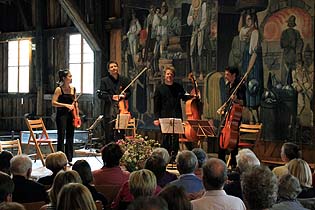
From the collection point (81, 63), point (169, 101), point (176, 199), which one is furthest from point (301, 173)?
point (81, 63)

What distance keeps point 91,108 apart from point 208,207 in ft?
36.7

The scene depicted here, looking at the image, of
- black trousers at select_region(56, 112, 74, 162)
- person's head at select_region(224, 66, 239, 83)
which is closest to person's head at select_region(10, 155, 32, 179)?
black trousers at select_region(56, 112, 74, 162)

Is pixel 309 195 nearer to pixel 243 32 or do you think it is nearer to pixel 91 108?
pixel 243 32

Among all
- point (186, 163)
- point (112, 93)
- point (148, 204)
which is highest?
point (112, 93)

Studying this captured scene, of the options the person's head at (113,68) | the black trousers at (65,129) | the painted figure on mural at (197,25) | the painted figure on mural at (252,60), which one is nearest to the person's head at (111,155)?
the black trousers at (65,129)

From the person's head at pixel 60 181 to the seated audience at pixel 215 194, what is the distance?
0.81m

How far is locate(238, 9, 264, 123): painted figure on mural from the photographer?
9.47 m

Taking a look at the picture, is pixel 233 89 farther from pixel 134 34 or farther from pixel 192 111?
pixel 134 34

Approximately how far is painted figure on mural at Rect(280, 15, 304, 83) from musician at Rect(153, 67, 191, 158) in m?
1.68

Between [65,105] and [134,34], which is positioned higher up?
[134,34]

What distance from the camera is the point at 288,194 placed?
143 inches

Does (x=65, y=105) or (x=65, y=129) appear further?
(x=65, y=129)

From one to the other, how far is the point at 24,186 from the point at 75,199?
1.80 meters

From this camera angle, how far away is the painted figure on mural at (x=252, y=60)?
947cm
